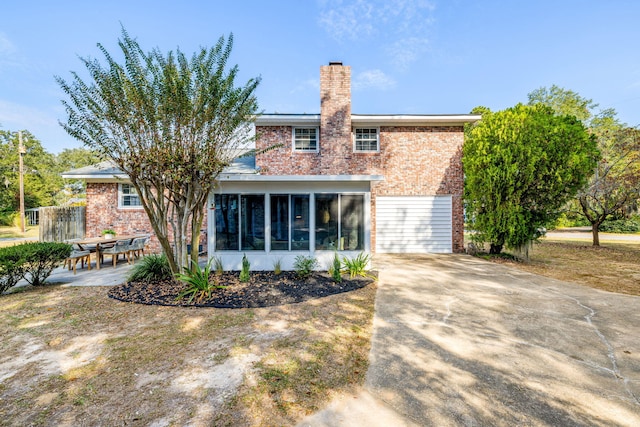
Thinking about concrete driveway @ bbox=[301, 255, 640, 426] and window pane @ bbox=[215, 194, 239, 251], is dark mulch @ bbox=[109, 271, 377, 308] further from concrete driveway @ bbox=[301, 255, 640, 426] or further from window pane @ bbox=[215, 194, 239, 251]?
concrete driveway @ bbox=[301, 255, 640, 426]

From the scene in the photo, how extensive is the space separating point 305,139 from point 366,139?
2.57 metres

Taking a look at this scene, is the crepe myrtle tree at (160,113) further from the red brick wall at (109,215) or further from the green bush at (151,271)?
the red brick wall at (109,215)

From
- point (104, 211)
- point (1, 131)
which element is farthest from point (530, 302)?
point (1, 131)

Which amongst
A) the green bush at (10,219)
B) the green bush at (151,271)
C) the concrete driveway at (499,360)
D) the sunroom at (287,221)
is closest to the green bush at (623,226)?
the concrete driveway at (499,360)

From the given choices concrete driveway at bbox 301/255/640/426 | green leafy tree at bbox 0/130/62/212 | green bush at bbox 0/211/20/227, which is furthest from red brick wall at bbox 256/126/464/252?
green leafy tree at bbox 0/130/62/212

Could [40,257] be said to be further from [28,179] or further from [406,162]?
[28,179]

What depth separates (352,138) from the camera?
12000mm

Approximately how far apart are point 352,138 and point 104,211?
10377 mm

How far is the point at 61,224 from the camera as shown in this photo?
1148 cm

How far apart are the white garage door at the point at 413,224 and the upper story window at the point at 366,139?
2.19 m

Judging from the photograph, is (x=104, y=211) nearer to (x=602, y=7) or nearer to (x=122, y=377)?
(x=122, y=377)

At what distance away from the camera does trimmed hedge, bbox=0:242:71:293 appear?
6.03m

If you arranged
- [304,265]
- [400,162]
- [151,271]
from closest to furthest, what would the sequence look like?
[151,271] < [304,265] < [400,162]

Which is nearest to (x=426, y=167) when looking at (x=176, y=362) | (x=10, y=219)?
(x=176, y=362)
